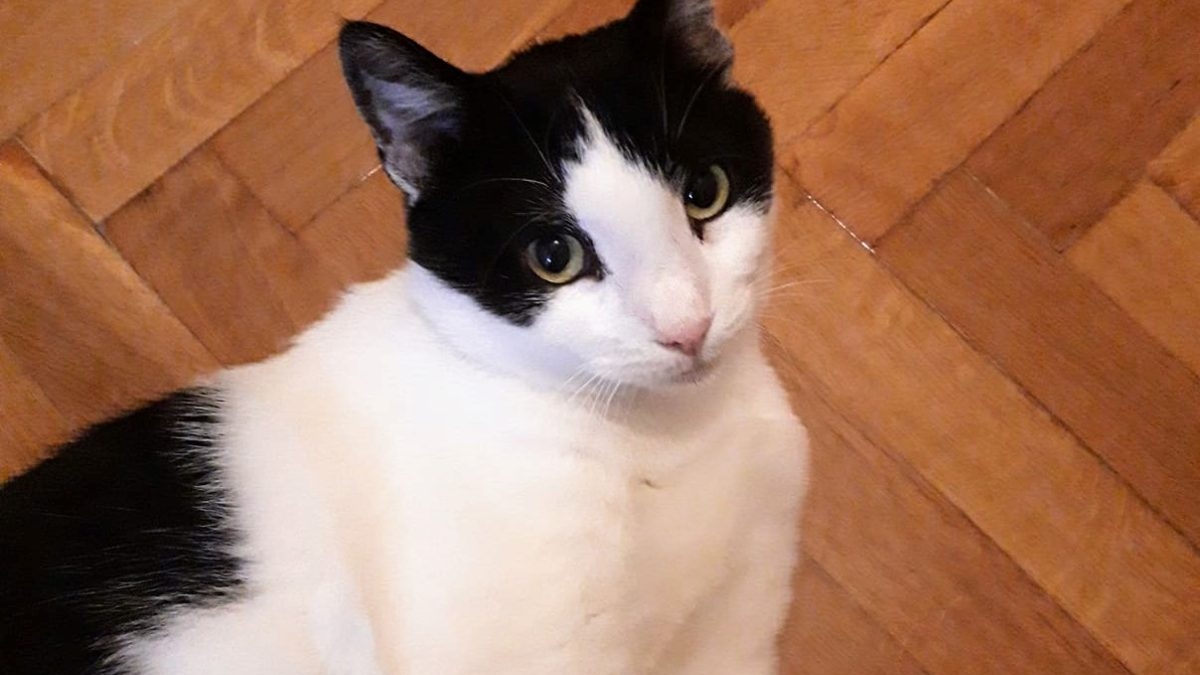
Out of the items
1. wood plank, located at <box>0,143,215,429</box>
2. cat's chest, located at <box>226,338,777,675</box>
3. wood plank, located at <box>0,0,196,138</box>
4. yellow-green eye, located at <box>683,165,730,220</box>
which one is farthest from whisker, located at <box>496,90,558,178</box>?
wood plank, located at <box>0,0,196,138</box>

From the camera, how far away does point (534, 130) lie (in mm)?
862

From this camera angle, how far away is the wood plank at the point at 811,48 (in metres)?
1.35

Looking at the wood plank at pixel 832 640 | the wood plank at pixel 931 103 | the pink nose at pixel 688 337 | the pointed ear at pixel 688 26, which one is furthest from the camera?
the wood plank at pixel 931 103

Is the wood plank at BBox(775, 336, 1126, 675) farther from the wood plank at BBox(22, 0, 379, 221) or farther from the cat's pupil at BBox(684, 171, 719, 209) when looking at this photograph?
the wood plank at BBox(22, 0, 379, 221)

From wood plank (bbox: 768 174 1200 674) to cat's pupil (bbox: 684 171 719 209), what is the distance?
1.41 ft

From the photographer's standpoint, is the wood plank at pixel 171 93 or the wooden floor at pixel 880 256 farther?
the wood plank at pixel 171 93

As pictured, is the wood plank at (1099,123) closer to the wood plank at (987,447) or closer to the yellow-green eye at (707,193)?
the wood plank at (987,447)

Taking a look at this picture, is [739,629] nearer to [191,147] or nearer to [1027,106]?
[1027,106]

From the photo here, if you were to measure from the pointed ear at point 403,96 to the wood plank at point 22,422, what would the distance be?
672 mm

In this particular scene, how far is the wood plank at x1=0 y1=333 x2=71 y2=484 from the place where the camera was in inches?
50.4

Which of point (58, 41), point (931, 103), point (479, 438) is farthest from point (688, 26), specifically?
point (58, 41)

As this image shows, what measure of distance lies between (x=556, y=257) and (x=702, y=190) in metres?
0.14

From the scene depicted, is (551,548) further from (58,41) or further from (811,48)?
(58,41)

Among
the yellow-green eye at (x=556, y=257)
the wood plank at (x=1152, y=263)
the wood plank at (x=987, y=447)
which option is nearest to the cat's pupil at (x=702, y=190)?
the yellow-green eye at (x=556, y=257)
